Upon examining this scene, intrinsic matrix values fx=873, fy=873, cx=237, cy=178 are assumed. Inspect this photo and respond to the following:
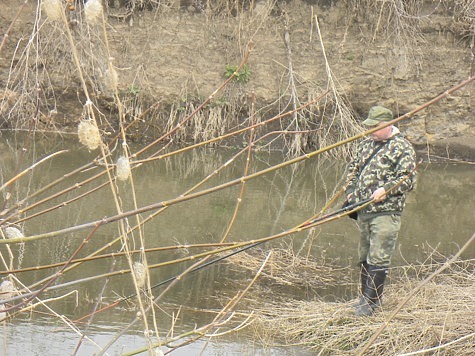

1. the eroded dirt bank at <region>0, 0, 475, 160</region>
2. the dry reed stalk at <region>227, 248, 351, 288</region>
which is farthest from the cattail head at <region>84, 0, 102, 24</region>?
the eroded dirt bank at <region>0, 0, 475, 160</region>

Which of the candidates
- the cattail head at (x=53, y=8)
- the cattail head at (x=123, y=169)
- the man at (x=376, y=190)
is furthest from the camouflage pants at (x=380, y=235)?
the cattail head at (x=53, y=8)

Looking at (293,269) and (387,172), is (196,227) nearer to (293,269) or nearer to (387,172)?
(293,269)

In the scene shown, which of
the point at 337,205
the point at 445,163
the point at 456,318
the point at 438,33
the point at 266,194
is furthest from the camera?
the point at 438,33

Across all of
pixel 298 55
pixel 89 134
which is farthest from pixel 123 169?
pixel 298 55

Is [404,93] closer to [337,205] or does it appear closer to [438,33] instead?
[438,33]

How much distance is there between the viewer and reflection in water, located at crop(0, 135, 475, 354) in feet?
20.5

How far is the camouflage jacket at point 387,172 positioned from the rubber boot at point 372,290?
430mm

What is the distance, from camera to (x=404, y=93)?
624 inches

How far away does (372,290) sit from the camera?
6.24m

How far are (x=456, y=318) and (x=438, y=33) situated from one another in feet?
36.2

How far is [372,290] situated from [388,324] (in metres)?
0.68

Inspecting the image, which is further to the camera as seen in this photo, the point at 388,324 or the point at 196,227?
the point at 196,227

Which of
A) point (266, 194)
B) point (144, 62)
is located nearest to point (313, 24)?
point (144, 62)

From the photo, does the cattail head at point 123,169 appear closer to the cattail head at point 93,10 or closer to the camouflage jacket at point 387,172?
the cattail head at point 93,10
